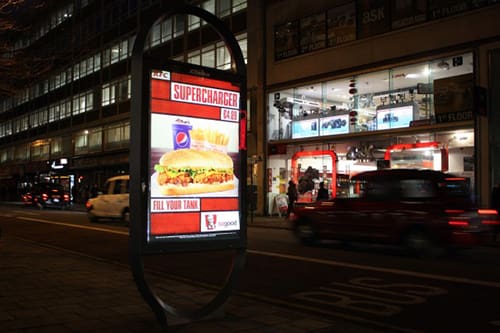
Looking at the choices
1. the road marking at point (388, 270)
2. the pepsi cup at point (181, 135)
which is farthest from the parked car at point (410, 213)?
the pepsi cup at point (181, 135)

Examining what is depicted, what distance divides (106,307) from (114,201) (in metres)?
16.5

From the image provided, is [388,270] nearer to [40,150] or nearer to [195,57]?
[195,57]

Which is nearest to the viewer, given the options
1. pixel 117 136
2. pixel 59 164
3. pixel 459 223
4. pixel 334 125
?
pixel 459 223

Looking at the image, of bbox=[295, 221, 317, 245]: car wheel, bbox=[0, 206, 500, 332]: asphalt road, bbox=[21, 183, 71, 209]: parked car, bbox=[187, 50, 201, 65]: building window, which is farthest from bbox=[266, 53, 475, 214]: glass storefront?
bbox=[21, 183, 71, 209]: parked car

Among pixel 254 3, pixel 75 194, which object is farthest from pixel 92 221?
pixel 75 194

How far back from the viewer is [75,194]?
167 ft

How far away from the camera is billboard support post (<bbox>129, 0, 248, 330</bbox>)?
5.31m

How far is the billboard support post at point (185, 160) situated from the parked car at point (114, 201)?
16.4 metres

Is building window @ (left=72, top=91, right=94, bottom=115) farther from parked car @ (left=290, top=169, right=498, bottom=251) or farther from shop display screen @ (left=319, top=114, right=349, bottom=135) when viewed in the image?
parked car @ (left=290, top=169, right=498, bottom=251)

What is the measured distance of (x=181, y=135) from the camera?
5703 millimetres

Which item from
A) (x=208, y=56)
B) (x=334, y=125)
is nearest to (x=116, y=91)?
(x=208, y=56)

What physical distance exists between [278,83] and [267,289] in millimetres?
20272

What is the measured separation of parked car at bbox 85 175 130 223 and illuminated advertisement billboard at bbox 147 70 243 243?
53.7 feet

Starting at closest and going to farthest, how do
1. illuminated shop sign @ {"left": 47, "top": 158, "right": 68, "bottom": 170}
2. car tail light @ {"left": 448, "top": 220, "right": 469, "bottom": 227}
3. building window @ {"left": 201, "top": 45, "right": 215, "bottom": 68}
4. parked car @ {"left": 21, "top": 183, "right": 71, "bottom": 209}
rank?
car tail light @ {"left": 448, "top": 220, "right": 469, "bottom": 227} → building window @ {"left": 201, "top": 45, "right": 215, "bottom": 68} → parked car @ {"left": 21, "top": 183, "right": 71, "bottom": 209} → illuminated shop sign @ {"left": 47, "top": 158, "right": 68, "bottom": 170}
